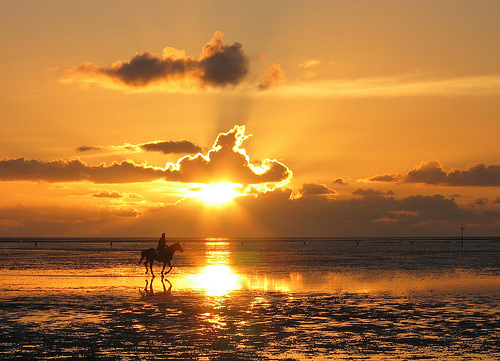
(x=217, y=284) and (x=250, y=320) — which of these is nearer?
(x=250, y=320)

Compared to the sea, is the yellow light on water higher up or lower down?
higher up

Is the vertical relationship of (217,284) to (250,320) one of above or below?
above

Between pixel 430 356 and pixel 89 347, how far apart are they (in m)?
8.48

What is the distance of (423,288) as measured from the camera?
31.8 metres

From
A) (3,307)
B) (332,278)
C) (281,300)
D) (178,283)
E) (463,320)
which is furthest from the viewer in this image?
(332,278)

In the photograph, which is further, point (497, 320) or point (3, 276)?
point (3, 276)

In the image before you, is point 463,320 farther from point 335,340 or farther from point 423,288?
point 423,288

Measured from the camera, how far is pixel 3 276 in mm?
40125

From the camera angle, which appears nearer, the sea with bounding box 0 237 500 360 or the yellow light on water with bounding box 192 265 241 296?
the sea with bounding box 0 237 500 360

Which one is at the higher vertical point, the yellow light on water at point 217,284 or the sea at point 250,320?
the yellow light on water at point 217,284

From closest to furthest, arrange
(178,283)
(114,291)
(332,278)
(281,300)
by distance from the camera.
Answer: (281,300) → (114,291) → (178,283) → (332,278)

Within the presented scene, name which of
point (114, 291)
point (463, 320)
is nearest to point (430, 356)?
point (463, 320)

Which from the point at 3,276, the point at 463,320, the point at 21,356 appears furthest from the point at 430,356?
the point at 3,276

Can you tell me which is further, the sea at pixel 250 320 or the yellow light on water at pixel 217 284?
the yellow light on water at pixel 217 284
